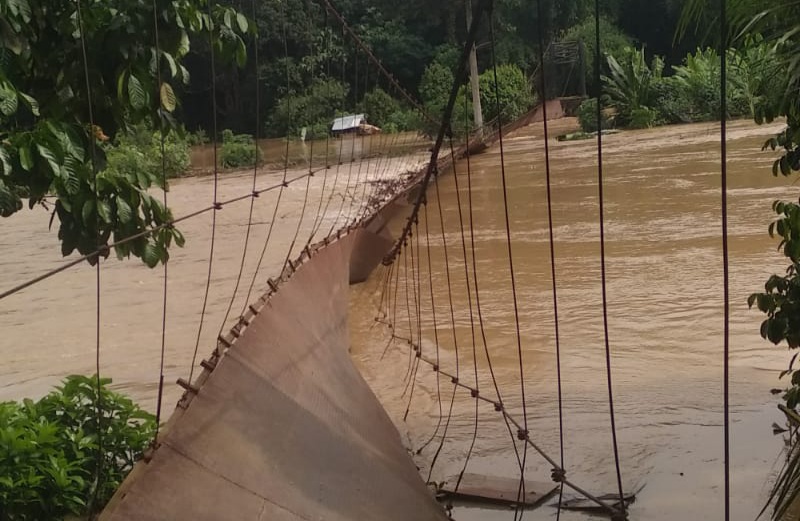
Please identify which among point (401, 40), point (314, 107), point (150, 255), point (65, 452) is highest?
point (401, 40)

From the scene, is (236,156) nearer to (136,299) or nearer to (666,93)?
(666,93)

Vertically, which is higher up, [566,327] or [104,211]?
[104,211]

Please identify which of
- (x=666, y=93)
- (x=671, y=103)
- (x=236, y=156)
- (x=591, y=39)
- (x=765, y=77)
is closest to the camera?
(x=765, y=77)

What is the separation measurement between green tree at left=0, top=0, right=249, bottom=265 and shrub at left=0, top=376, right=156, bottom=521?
0.43 m

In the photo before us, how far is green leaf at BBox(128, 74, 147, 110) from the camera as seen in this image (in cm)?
190

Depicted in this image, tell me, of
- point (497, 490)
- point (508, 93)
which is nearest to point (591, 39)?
point (508, 93)

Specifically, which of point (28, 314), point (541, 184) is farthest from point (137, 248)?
point (541, 184)

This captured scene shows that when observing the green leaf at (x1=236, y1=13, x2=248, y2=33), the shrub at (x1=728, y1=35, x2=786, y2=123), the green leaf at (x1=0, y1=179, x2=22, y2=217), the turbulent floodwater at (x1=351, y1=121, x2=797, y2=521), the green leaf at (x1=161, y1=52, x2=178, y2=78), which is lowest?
the turbulent floodwater at (x1=351, y1=121, x2=797, y2=521)

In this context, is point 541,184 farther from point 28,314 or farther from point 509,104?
point 509,104

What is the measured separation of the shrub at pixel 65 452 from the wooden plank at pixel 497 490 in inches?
42.9

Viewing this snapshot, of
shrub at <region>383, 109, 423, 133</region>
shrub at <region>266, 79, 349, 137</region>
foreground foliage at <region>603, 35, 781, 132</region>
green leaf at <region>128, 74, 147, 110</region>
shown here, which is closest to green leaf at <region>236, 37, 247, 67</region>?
green leaf at <region>128, 74, 147, 110</region>

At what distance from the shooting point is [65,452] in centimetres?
212

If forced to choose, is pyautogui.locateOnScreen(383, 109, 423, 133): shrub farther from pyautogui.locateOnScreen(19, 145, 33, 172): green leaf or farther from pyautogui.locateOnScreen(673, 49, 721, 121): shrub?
pyautogui.locateOnScreen(19, 145, 33, 172): green leaf

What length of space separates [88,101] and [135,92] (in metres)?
0.10
